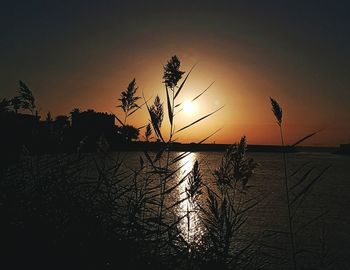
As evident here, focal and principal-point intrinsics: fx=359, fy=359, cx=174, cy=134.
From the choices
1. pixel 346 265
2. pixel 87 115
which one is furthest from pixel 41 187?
pixel 346 265

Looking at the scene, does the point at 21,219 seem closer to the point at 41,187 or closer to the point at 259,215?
the point at 41,187

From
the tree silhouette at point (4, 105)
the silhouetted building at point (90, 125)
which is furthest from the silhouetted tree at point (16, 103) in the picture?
the silhouetted building at point (90, 125)

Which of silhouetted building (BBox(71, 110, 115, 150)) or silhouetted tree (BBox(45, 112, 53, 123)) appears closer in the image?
silhouetted tree (BBox(45, 112, 53, 123))

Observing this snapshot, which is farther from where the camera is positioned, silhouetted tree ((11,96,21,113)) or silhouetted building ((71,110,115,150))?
silhouetted building ((71,110,115,150))

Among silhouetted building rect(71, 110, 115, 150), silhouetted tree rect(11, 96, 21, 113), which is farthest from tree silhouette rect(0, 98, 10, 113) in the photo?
silhouetted building rect(71, 110, 115, 150)

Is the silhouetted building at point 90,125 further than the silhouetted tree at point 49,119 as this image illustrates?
Yes

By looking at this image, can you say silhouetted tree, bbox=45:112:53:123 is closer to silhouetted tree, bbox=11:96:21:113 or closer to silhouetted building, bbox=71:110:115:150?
silhouetted tree, bbox=11:96:21:113

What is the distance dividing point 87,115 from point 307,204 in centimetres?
2423

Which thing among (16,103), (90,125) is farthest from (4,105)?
(90,125)

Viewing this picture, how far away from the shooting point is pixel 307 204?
2830 cm

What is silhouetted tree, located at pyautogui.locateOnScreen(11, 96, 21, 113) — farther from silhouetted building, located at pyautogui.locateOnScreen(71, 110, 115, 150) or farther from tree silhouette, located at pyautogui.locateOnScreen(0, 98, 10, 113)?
silhouetted building, located at pyautogui.locateOnScreen(71, 110, 115, 150)

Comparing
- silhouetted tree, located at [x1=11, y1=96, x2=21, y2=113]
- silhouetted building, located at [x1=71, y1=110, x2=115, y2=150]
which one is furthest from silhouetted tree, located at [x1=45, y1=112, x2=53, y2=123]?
silhouetted building, located at [x1=71, y1=110, x2=115, y2=150]

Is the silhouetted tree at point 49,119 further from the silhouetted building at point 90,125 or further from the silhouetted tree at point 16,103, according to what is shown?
the silhouetted building at point 90,125

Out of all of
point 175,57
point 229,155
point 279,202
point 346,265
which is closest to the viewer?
point 229,155
